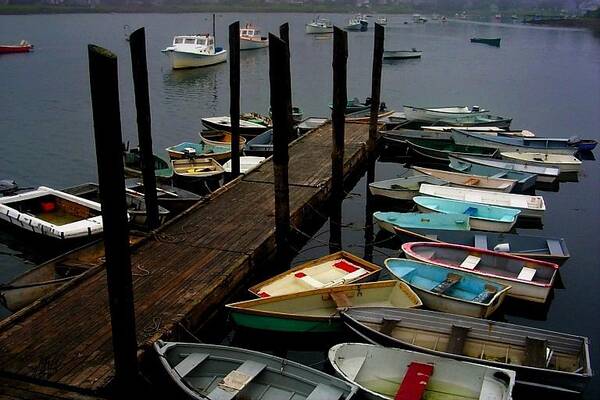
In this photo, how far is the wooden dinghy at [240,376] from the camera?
10383 mm

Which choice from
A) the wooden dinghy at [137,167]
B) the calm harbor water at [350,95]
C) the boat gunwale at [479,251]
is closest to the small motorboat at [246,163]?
the wooden dinghy at [137,167]

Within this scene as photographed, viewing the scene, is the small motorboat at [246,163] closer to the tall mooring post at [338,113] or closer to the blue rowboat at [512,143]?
the tall mooring post at [338,113]

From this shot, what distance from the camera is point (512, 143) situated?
29172 mm

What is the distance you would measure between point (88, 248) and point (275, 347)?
599cm

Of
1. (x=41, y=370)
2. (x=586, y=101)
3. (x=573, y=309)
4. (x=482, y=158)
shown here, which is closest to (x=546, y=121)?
(x=586, y=101)

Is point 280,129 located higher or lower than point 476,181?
higher

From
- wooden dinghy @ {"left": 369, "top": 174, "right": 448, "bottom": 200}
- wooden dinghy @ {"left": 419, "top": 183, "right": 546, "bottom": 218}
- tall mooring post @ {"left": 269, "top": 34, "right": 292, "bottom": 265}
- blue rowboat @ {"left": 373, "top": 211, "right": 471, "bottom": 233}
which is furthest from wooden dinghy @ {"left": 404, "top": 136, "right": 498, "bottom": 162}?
tall mooring post @ {"left": 269, "top": 34, "right": 292, "bottom": 265}

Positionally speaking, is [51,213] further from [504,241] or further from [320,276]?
[504,241]

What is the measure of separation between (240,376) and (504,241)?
9854mm

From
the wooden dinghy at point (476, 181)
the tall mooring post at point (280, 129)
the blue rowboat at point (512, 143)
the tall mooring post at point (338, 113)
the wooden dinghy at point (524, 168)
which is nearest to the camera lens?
the tall mooring post at point (280, 129)

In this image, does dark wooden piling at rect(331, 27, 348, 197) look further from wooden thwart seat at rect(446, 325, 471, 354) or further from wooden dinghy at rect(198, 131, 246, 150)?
wooden dinghy at rect(198, 131, 246, 150)

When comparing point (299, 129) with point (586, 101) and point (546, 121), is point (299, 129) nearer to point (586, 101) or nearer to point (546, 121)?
point (546, 121)

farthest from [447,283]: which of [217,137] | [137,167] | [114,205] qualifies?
[217,137]

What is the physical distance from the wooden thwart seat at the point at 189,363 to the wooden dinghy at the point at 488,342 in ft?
10.8
